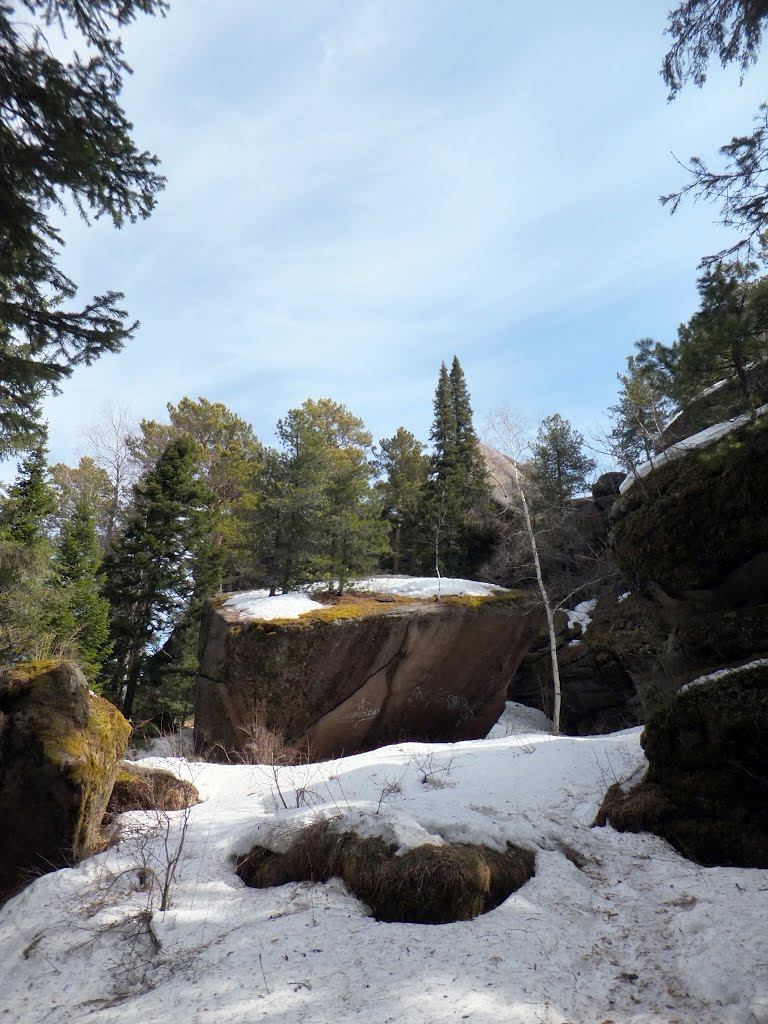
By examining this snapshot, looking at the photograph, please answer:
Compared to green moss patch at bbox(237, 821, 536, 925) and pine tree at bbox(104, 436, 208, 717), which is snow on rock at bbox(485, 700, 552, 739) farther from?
green moss patch at bbox(237, 821, 536, 925)

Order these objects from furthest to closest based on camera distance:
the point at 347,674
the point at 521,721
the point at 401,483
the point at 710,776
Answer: the point at 401,483
the point at 521,721
the point at 347,674
the point at 710,776

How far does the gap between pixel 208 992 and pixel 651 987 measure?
8.33 ft

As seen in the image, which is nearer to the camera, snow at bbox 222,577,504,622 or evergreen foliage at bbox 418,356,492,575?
snow at bbox 222,577,504,622

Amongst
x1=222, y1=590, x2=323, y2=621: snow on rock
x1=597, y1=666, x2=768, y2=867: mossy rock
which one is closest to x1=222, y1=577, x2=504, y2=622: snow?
x1=222, y1=590, x2=323, y2=621: snow on rock

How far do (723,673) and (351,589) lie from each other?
43.4 ft

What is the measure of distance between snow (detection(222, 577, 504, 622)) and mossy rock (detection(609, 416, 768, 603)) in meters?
9.75

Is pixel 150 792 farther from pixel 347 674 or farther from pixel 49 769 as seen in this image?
pixel 347 674

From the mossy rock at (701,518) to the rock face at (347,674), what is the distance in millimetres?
8656

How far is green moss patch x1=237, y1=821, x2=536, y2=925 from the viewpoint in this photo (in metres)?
4.20

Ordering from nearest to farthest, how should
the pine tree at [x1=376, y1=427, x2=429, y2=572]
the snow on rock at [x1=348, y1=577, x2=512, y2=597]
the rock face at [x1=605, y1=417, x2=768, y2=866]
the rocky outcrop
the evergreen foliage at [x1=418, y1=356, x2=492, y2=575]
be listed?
the rock face at [x1=605, y1=417, x2=768, y2=866], the snow on rock at [x1=348, y1=577, x2=512, y2=597], the rocky outcrop, the evergreen foliage at [x1=418, y1=356, x2=492, y2=575], the pine tree at [x1=376, y1=427, x2=429, y2=572]

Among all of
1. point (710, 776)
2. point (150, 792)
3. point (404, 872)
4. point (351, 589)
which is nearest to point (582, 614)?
point (351, 589)

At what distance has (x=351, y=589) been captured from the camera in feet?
59.9

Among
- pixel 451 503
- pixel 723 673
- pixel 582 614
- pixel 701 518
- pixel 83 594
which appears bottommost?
pixel 723 673

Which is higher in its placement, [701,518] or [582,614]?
[701,518]
